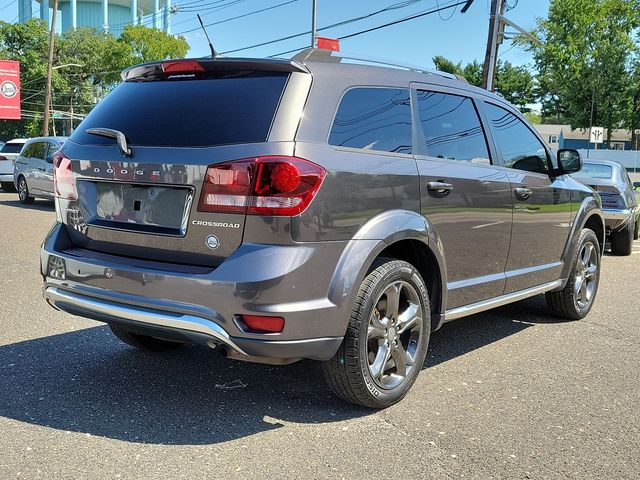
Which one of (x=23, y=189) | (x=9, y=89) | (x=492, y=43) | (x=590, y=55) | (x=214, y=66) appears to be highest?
(x=590, y=55)

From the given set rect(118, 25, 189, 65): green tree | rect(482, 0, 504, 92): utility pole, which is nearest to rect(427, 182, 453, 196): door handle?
rect(482, 0, 504, 92): utility pole

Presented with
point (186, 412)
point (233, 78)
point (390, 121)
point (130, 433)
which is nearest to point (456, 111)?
point (390, 121)

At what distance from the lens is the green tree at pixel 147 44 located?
197 ft

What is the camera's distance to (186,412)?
11.9 feet

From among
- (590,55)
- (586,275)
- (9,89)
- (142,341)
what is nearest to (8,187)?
(142,341)

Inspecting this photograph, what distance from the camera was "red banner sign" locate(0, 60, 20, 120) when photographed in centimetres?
3994

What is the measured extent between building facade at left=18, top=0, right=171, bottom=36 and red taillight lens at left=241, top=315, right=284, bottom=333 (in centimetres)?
8178

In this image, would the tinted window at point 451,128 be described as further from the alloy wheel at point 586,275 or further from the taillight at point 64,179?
the taillight at point 64,179

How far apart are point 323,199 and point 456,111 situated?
1694mm

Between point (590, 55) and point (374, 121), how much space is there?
5276 cm

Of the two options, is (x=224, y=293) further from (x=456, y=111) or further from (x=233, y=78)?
(x=456, y=111)

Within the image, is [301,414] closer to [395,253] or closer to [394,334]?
[394,334]

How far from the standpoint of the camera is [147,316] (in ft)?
10.7

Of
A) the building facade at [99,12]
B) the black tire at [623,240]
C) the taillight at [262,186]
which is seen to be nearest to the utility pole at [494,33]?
the black tire at [623,240]
